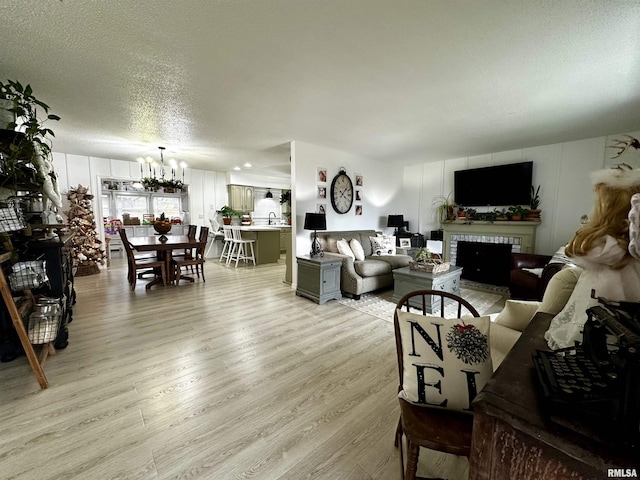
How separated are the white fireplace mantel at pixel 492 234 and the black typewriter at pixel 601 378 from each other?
4738 mm

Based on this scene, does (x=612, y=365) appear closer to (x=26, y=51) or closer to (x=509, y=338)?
(x=509, y=338)

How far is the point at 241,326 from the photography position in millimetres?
2865

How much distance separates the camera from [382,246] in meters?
4.72

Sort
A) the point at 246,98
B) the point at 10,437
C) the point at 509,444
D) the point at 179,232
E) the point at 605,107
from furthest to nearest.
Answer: the point at 179,232
the point at 605,107
the point at 246,98
the point at 10,437
the point at 509,444

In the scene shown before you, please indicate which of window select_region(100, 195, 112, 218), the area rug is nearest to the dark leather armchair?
the area rug

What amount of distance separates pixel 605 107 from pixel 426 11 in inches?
115

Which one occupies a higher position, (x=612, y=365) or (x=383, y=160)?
(x=383, y=160)

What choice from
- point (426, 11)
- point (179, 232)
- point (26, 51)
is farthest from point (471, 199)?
point (179, 232)

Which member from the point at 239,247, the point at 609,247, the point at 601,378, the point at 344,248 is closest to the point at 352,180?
the point at 344,248

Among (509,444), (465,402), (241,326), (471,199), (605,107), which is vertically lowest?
(241,326)

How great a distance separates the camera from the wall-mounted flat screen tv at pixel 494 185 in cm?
462

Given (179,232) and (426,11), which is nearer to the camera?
(426,11)

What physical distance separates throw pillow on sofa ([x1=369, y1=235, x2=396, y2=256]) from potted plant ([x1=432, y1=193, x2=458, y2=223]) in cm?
156

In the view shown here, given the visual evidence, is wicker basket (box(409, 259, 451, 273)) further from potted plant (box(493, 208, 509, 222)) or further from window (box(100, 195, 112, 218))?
window (box(100, 195, 112, 218))
